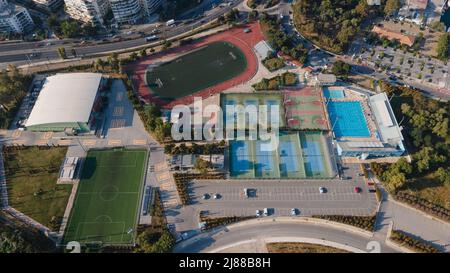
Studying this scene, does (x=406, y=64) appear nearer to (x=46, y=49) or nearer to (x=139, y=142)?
(x=139, y=142)

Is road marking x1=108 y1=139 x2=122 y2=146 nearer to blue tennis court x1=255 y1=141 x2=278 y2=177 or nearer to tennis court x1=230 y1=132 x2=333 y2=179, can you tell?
tennis court x1=230 y1=132 x2=333 y2=179

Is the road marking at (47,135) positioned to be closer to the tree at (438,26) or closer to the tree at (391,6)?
the tree at (391,6)

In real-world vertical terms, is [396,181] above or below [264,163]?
below

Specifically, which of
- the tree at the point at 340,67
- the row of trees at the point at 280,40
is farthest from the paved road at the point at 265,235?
the row of trees at the point at 280,40

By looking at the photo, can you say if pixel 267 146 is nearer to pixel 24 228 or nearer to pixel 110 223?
pixel 110 223

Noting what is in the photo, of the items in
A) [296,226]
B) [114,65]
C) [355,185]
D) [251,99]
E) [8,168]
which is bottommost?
[296,226]

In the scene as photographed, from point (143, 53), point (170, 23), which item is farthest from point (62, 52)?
point (170, 23)

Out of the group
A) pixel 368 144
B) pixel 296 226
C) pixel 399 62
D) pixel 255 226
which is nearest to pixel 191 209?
pixel 255 226
